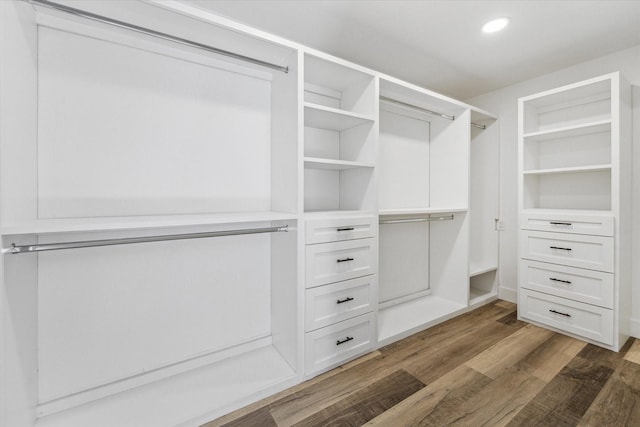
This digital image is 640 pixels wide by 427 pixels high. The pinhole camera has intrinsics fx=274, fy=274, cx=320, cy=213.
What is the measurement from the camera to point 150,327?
161 cm

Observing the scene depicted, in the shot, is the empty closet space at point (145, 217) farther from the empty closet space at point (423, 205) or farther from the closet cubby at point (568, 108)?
the closet cubby at point (568, 108)

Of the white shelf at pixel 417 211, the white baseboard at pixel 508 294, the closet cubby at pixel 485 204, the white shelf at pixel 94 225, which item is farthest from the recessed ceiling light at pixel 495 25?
the white baseboard at pixel 508 294

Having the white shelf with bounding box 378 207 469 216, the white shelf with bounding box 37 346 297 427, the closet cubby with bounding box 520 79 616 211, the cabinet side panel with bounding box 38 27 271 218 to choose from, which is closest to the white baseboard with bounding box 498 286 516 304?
the closet cubby with bounding box 520 79 616 211

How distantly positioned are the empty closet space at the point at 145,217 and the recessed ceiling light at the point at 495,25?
4.54ft

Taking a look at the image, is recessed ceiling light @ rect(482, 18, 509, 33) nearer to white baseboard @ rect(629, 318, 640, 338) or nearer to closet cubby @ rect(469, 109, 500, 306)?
closet cubby @ rect(469, 109, 500, 306)

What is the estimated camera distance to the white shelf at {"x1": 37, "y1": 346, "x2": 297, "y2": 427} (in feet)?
4.38

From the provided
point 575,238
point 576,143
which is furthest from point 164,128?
point 576,143

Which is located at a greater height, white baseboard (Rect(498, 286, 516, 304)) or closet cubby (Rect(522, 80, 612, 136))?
closet cubby (Rect(522, 80, 612, 136))

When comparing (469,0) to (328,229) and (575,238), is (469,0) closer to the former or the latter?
(328,229)

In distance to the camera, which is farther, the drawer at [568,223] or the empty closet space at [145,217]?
the drawer at [568,223]

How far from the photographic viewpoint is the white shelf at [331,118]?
173 centimetres

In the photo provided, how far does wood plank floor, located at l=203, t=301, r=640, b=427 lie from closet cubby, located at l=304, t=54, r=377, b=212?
114 cm

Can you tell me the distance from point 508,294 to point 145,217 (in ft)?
11.2

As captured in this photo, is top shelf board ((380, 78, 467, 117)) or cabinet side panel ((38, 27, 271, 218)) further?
top shelf board ((380, 78, 467, 117))
